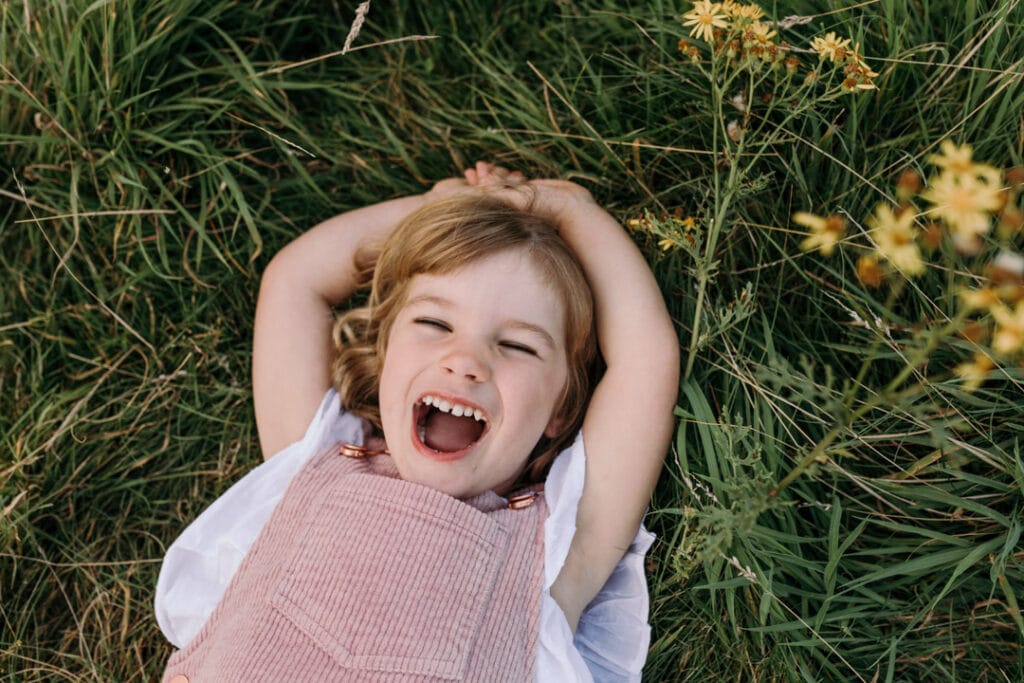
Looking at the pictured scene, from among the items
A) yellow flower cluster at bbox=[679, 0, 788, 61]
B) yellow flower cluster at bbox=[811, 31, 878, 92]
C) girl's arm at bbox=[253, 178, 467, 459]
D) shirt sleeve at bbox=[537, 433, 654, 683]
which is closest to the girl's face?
shirt sleeve at bbox=[537, 433, 654, 683]

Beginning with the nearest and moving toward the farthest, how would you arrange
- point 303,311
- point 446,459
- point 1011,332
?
1. point 1011,332
2. point 446,459
3. point 303,311

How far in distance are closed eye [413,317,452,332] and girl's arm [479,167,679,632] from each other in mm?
410

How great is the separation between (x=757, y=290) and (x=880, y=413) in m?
0.44

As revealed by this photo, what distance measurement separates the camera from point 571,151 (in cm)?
236

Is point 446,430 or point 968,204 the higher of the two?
point 968,204

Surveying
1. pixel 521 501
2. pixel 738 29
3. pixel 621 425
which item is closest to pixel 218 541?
pixel 521 501

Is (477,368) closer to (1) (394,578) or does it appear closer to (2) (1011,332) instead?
(1) (394,578)

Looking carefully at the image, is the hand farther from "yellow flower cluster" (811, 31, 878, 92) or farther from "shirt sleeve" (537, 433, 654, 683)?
"yellow flower cluster" (811, 31, 878, 92)

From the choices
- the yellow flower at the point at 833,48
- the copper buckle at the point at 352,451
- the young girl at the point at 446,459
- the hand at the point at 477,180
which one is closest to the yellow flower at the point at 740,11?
the yellow flower at the point at 833,48

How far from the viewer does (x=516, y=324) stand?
1.96 meters

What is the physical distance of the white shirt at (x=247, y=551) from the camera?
6.80 ft

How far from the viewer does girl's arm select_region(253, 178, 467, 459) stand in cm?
221

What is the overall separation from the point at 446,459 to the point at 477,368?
231 mm

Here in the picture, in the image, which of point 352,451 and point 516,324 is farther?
point 352,451
